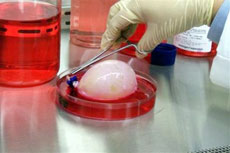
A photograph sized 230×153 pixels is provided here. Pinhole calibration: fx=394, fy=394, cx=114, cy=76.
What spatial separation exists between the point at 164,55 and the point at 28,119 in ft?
1.60

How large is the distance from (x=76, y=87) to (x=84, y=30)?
1.37 feet

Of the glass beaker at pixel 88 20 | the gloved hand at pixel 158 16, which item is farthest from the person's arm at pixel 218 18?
the glass beaker at pixel 88 20

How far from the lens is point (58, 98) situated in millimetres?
874

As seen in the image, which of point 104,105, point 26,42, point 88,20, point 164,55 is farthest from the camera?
point 88,20

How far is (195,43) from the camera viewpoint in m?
1.22

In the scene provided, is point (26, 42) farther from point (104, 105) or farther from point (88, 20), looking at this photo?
point (88, 20)

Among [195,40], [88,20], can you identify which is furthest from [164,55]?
[88,20]

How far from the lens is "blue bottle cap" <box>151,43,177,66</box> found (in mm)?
1140

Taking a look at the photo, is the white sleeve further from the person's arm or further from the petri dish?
the petri dish

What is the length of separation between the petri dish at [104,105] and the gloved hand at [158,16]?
0.57ft

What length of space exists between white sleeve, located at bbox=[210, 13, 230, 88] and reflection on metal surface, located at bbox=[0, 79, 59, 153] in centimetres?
40

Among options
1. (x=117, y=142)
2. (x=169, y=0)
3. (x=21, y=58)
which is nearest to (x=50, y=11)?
(x=21, y=58)

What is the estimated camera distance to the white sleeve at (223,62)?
946 mm

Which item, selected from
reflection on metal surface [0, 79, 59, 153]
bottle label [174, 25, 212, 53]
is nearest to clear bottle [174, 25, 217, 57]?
bottle label [174, 25, 212, 53]
